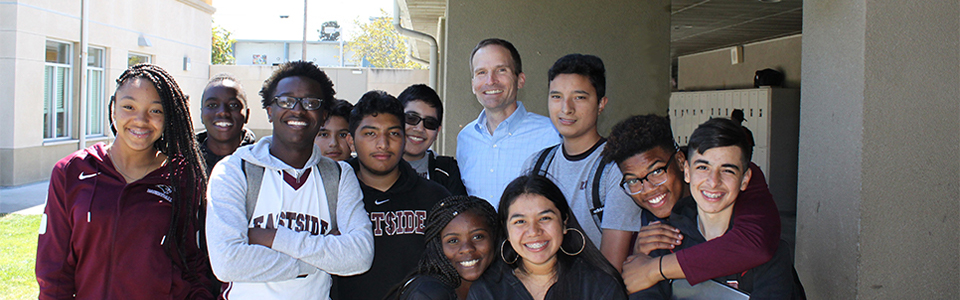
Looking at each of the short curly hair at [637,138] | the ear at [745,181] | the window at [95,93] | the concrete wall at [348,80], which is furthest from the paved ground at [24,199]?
the concrete wall at [348,80]

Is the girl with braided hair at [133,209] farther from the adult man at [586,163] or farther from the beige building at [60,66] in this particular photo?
the beige building at [60,66]

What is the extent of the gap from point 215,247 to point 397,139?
926 millimetres

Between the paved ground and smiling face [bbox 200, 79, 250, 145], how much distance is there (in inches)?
268

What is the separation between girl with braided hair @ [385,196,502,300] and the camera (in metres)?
2.44

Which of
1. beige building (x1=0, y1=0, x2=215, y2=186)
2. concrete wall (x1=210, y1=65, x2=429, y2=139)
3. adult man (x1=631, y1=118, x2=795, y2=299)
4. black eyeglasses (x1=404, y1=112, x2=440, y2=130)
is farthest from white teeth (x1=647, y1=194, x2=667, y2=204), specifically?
concrete wall (x1=210, y1=65, x2=429, y2=139)

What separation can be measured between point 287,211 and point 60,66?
42.2 feet

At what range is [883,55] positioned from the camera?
8.64ft

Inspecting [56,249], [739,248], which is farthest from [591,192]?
[56,249]

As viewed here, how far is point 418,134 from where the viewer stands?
348 cm

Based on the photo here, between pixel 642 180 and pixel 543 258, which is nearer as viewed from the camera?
pixel 543 258

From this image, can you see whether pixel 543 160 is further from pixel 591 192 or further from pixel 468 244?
pixel 468 244

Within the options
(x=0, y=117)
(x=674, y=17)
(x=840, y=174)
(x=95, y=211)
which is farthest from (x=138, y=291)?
(x=0, y=117)

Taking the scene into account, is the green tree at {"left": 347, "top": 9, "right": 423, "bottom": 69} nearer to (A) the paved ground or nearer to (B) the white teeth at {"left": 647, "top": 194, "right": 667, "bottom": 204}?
(A) the paved ground

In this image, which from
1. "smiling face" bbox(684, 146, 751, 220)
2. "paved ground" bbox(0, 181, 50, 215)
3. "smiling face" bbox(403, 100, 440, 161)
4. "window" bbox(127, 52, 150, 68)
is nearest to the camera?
"smiling face" bbox(684, 146, 751, 220)
